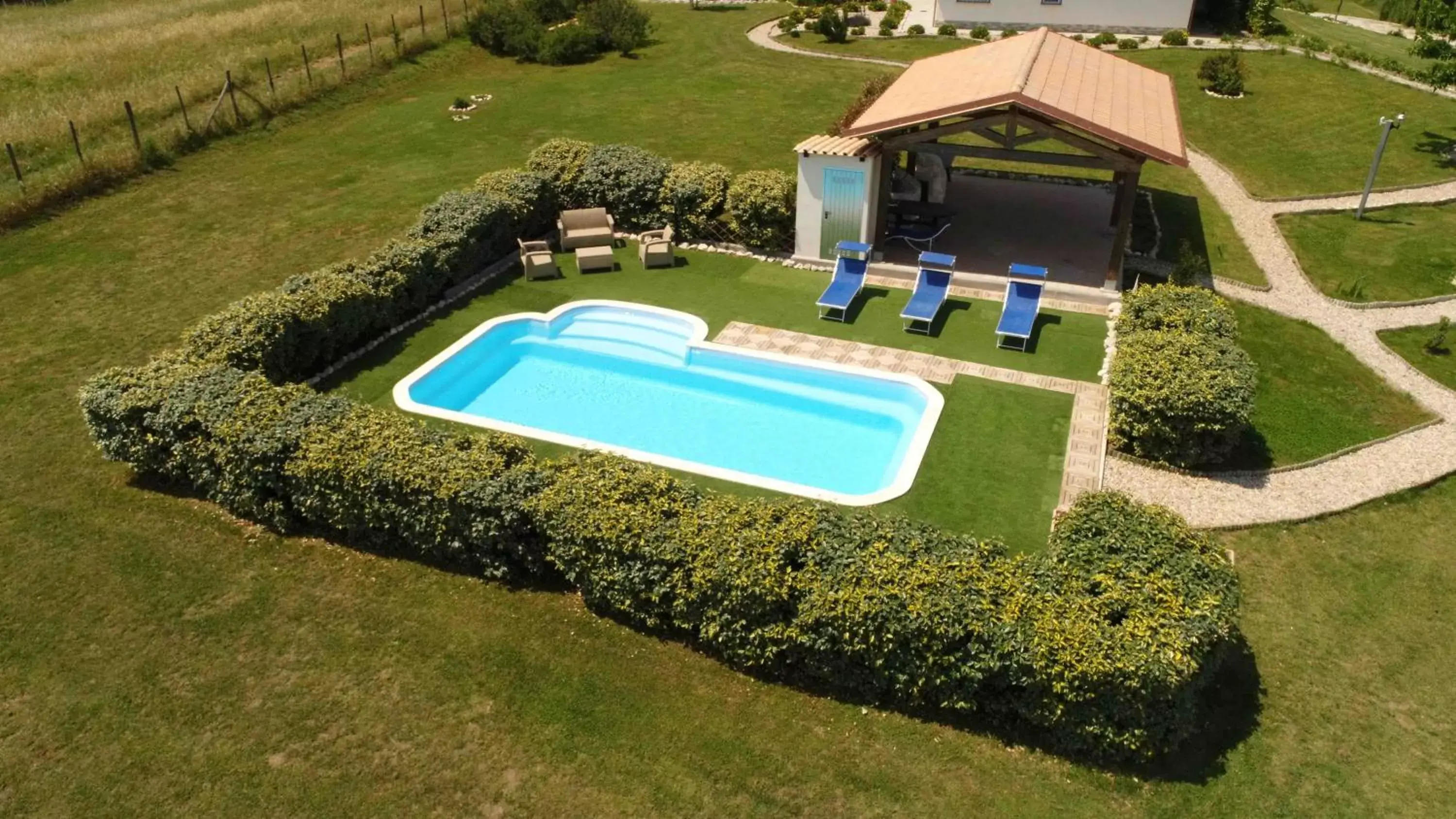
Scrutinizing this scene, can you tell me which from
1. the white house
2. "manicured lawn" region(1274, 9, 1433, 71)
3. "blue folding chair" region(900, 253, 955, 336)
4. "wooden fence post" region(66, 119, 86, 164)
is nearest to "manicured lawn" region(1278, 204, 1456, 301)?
"blue folding chair" region(900, 253, 955, 336)

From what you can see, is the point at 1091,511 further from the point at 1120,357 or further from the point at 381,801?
the point at 381,801

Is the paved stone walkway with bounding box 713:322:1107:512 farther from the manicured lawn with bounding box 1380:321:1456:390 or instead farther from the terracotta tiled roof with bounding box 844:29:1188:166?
the manicured lawn with bounding box 1380:321:1456:390

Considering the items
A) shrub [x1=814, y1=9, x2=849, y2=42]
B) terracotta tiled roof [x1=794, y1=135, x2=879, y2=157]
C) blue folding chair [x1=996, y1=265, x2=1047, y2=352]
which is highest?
shrub [x1=814, y1=9, x2=849, y2=42]

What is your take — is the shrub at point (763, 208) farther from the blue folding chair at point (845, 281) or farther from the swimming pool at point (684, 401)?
the swimming pool at point (684, 401)

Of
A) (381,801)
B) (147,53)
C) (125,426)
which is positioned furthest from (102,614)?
(147,53)

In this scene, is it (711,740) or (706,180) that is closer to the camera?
(711,740)

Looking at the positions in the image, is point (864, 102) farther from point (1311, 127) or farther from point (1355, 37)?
point (1355, 37)
